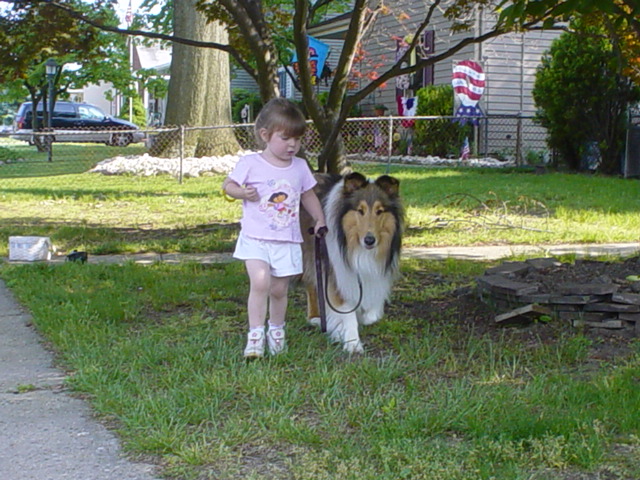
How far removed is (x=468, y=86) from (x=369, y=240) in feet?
55.0

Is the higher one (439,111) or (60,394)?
Result: (439,111)

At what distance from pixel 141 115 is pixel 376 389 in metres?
47.8

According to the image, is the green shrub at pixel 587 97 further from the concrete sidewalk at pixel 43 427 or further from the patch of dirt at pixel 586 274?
the concrete sidewalk at pixel 43 427

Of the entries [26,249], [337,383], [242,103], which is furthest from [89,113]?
[337,383]

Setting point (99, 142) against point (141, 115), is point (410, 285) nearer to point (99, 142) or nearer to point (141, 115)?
point (99, 142)

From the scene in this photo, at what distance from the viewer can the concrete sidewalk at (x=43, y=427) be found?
11.1 ft

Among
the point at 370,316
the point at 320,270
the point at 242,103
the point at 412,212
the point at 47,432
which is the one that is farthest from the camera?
the point at 242,103

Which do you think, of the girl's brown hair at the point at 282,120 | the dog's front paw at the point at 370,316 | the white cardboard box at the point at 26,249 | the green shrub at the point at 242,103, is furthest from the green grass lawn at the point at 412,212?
the green shrub at the point at 242,103

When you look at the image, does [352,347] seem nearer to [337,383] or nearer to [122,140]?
[337,383]

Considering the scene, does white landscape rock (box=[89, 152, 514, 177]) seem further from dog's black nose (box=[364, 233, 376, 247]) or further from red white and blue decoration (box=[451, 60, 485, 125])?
dog's black nose (box=[364, 233, 376, 247])

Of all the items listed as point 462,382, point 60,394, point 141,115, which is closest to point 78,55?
point 60,394

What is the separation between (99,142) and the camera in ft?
113

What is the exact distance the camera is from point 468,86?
20.9 metres

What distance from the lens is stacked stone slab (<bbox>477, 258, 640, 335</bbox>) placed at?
5.36 metres
